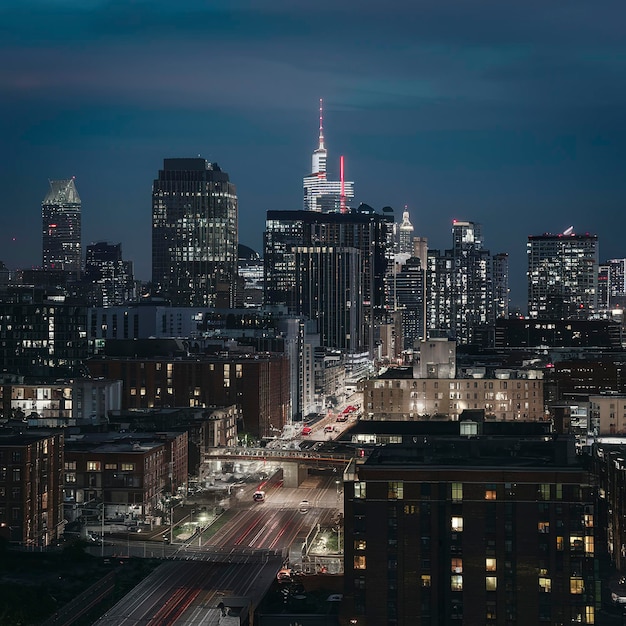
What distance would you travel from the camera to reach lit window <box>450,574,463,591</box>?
210ft

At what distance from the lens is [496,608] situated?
Answer: 6350 centimetres

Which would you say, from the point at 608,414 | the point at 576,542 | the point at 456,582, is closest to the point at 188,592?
the point at 456,582

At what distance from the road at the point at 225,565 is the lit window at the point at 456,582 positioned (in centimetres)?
1044

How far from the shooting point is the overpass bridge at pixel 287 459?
390 feet

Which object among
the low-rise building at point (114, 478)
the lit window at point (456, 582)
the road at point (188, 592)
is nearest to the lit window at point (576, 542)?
the lit window at point (456, 582)

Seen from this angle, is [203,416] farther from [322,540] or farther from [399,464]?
[399,464]

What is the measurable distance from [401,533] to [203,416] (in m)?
68.4

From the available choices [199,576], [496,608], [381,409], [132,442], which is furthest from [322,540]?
[381,409]

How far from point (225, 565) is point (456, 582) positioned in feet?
73.2

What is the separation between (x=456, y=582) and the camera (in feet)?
210

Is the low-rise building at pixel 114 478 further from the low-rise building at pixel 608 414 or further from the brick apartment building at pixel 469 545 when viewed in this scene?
the low-rise building at pixel 608 414

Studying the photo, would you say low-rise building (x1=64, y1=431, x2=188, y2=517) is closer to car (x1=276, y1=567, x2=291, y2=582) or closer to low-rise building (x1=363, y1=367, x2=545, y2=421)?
car (x1=276, y1=567, x2=291, y2=582)

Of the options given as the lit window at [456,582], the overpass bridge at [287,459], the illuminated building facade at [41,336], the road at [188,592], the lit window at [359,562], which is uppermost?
the illuminated building facade at [41,336]

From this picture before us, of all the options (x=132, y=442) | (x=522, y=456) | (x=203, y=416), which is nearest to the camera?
(x=522, y=456)
